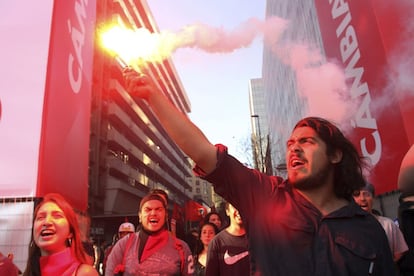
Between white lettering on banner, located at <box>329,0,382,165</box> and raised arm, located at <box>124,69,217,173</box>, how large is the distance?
356 inches

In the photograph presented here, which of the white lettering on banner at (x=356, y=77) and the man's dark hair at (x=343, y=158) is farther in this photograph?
the white lettering on banner at (x=356, y=77)

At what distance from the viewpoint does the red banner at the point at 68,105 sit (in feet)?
24.3

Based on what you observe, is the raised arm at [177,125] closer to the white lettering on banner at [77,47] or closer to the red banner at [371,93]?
the white lettering on banner at [77,47]

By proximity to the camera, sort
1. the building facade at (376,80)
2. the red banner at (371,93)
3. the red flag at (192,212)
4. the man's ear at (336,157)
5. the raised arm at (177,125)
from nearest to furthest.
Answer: the raised arm at (177,125) < the man's ear at (336,157) < the building facade at (376,80) < the red banner at (371,93) < the red flag at (192,212)

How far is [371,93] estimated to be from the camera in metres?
9.45

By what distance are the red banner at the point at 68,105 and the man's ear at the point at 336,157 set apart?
6602 millimetres

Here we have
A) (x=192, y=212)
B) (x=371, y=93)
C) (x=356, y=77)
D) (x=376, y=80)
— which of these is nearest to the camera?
(x=376, y=80)

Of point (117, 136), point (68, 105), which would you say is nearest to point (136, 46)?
point (68, 105)

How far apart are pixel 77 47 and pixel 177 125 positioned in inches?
324

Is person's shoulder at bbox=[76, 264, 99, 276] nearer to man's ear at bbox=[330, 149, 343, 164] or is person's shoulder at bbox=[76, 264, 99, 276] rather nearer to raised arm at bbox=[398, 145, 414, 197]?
man's ear at bbox=[330, 149, 343, 164]

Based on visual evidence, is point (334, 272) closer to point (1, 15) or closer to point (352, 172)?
point (352, 172)

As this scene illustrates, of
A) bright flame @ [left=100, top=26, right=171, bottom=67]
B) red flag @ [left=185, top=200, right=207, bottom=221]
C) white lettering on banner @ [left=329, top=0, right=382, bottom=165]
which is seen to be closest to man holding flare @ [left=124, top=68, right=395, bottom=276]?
bright flame @ [left=100, top=26, right=171, bottom=67]

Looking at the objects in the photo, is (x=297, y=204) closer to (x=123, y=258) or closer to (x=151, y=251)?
(x=151, y=251)

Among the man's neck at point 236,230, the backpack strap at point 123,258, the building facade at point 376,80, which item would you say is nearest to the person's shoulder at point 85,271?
the backpack strap at point 123,258
